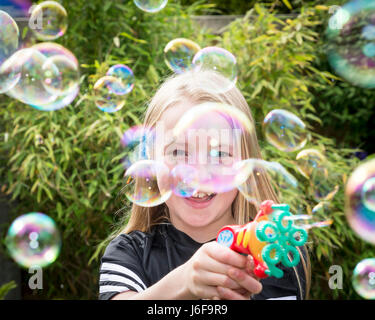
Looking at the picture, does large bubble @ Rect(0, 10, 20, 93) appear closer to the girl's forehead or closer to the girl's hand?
the girl's forehead

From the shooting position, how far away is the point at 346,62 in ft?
11.1

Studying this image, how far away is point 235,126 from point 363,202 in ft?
2.30

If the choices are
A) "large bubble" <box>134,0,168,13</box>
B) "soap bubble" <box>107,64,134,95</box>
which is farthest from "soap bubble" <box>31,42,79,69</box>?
"large bubble" <box>134,0,168,13</box>

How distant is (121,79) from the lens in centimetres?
226

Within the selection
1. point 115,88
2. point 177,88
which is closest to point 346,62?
point 115,88

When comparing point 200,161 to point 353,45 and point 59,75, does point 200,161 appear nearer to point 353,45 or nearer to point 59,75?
point 59,75

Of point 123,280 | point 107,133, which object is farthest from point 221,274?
point 107,133

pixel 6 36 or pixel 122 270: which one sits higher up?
pixel 6 36

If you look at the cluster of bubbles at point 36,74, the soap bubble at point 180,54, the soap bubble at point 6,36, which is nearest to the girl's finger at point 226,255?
the soap bubble at point 180,54

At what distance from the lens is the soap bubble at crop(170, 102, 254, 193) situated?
124 centimetres

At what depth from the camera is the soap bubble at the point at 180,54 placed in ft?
6.97

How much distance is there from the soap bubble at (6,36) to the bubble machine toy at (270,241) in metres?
1.93

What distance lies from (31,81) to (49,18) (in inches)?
18.9
